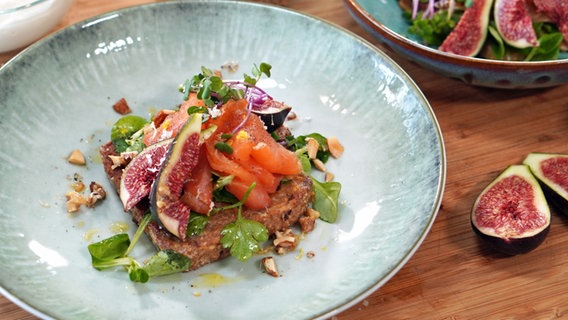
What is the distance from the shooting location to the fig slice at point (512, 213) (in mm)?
3059

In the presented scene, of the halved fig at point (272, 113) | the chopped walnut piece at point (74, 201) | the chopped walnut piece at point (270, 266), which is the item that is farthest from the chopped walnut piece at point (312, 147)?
the chopped walnut piece at point (74, 201)

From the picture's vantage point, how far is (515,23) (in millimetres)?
4160

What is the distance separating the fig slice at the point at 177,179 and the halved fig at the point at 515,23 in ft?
7.65

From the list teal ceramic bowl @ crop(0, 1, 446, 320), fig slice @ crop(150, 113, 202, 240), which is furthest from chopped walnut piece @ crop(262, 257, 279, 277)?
fig slice @ crop(150, 113, 202, 240)

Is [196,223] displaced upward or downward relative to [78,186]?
downward

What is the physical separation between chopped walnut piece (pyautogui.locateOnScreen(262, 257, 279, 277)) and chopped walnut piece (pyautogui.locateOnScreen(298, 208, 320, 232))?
28cm

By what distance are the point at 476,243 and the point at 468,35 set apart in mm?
1623

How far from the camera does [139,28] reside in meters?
3.96

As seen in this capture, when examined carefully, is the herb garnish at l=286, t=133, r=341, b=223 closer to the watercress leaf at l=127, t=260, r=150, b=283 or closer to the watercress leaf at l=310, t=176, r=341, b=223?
the watercress leaf at l=310, t=176, r=341, b=223

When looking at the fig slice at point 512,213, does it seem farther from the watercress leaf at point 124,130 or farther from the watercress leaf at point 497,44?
the watercress leaf at point 124,130

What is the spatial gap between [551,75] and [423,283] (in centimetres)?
159

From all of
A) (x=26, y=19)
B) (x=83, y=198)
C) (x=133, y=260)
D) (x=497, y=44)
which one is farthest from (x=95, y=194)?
(x=497, y=44)

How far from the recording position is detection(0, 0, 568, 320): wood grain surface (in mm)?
2936

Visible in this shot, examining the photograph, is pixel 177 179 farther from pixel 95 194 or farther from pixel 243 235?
pixel 95 194
